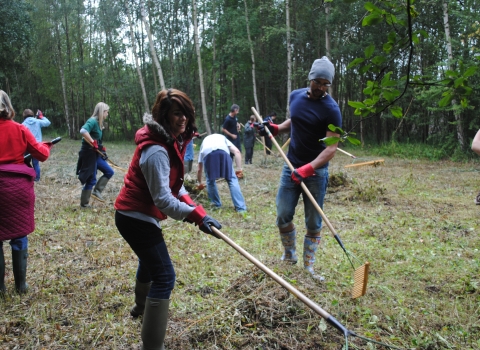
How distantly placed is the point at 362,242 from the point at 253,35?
2146cm

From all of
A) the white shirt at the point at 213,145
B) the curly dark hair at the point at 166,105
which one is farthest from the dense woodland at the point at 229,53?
the curly dark hair at the point at 166,105

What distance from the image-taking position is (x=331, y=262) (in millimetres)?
4504

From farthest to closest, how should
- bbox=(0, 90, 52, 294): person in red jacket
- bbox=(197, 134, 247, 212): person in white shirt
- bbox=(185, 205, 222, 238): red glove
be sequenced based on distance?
bbox=(197, 134, 247, 212): person in white shirt, bbox=(0, 90, 52, 294): person in red jacket, bbox=(185, 205, 222, 238): red glove

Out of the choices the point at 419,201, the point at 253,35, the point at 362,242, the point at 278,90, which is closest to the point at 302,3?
the point at 253,35

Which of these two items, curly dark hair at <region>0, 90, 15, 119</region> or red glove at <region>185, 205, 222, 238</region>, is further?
curly dark hair at <region>0, 90, 15, 119</region>

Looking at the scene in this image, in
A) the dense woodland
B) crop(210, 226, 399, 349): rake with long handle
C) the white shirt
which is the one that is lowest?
crop(210, 226, 399, 349): rake with long handle

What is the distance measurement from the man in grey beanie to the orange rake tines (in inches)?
14.6

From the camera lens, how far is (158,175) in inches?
94.0

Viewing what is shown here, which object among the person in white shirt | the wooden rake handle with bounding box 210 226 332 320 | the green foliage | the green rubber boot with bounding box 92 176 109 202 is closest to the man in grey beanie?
the wooden rake handle with bounding box 210 226 332 320

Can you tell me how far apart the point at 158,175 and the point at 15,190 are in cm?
181

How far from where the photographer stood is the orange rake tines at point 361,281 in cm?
322

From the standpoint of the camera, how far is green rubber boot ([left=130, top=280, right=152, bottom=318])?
305cm

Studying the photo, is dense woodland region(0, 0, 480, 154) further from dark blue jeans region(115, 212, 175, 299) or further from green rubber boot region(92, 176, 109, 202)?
dark blue jeans region(115, 212, 175, 299)

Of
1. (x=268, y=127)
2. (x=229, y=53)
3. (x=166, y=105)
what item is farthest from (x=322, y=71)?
(x=229, y=53)
